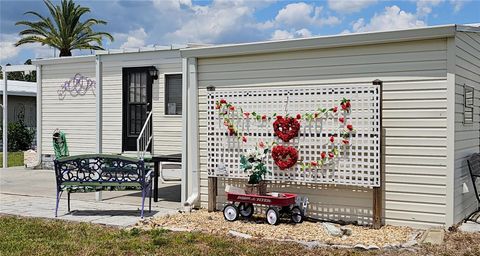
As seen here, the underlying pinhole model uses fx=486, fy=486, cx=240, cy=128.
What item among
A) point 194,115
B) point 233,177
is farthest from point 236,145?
point 194,115

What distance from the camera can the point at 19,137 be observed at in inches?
770

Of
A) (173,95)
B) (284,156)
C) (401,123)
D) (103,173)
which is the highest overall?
(173,95)

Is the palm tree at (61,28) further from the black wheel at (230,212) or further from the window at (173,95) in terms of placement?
the black wheel at (230,212)

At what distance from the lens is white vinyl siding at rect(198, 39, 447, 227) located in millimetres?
5676

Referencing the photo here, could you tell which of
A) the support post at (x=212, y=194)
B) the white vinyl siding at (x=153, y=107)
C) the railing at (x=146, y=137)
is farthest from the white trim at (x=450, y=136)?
the railing at (x=146, y=137)

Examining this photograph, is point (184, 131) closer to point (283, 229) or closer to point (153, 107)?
point (283, 229)

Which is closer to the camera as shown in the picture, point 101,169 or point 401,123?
point 401,123

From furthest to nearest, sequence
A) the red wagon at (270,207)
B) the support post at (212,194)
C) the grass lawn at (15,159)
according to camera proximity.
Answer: the grass lawn at (15,159)
the support post at (212,194)
the red wagon at (270,207)

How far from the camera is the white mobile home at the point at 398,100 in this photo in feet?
18.5

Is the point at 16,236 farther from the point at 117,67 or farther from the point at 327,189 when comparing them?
the point at 117,67

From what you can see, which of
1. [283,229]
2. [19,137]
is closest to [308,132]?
[283,229]

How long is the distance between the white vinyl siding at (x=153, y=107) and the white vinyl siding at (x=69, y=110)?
0.66 meters

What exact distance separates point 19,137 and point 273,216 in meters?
16.4

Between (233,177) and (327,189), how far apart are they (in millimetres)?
1306
